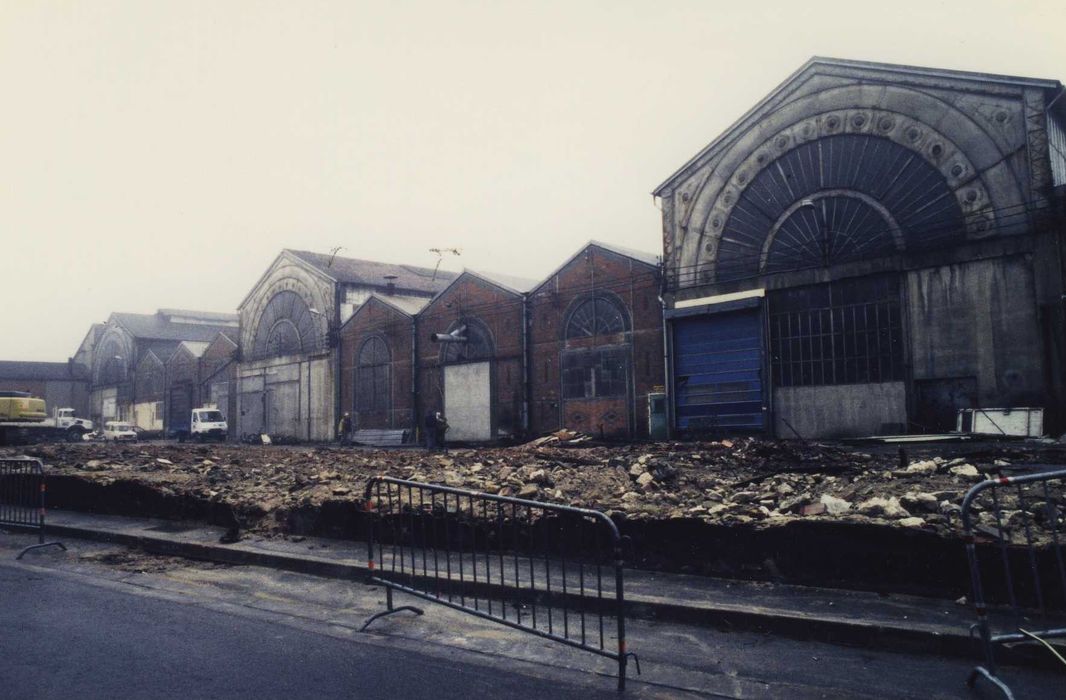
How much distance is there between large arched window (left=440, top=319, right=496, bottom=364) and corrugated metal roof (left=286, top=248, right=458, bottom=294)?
7.50 m

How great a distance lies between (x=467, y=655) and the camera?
16.9ft

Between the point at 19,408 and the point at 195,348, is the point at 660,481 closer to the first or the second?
the point at 19,408

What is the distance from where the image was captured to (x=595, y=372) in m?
27.1

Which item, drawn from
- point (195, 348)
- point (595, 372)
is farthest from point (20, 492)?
point (195, 348)

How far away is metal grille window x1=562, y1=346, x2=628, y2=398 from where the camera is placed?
26359 mm

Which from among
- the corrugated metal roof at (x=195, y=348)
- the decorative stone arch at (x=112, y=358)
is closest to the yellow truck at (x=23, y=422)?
the corrugated metal roof at (x=195, y=348)

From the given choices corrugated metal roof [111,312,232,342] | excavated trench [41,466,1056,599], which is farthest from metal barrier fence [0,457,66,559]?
corrugated metal roof [111,312,232,342]

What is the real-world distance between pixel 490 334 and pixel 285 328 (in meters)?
16.4

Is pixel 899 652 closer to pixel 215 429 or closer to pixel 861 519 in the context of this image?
pixel 861 519

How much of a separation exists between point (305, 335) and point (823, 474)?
3492cm

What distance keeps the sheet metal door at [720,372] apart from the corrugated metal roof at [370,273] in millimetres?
17980

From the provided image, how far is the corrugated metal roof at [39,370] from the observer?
64688 millimetres

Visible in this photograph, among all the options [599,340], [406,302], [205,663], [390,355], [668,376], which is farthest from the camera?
[406,302]

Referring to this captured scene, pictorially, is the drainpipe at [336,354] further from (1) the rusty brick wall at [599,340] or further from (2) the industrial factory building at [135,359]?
(2) the industrial factory building at [135,359]
